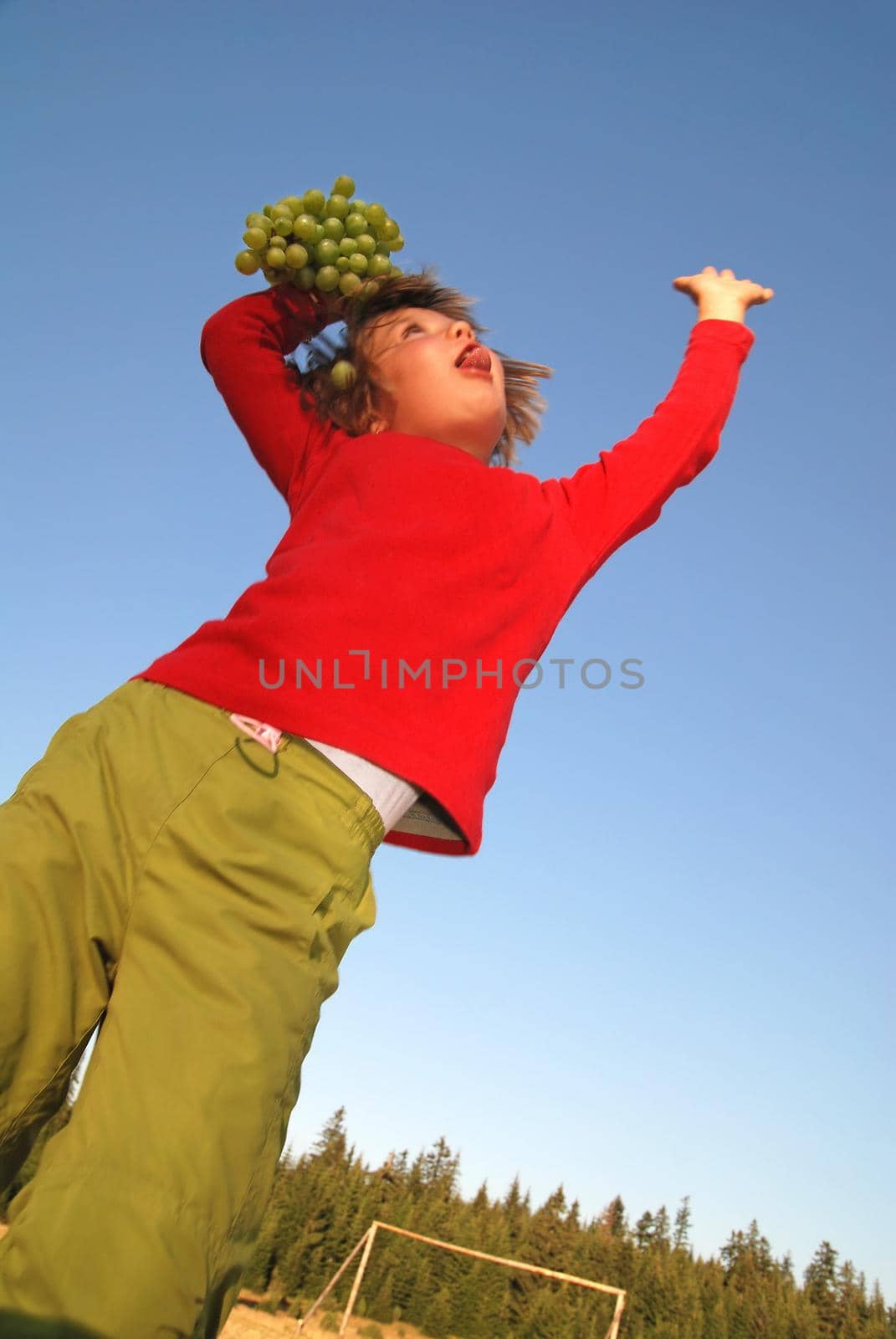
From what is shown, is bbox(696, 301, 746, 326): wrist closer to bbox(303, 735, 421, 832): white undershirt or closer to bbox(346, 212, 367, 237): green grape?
bbox(346, 212, 367, 237): green grape

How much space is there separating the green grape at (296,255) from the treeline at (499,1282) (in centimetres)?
2585

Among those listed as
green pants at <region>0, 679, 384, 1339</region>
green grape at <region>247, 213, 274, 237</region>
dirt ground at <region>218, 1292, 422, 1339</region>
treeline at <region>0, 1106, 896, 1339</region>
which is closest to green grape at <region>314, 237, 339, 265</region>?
green grape at <region>247, 213, 274, 237</region>

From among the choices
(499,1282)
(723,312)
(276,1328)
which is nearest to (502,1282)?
(499,1282)

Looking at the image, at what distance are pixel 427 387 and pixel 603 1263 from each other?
32.9 meters

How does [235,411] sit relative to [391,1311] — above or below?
above

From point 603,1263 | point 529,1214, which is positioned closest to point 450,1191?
point 529,1214

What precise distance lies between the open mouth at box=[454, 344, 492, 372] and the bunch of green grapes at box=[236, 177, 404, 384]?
278 mm

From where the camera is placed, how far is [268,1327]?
20.3m

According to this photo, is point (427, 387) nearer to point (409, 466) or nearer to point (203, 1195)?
point (409, 466)

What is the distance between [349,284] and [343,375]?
0.87 ft

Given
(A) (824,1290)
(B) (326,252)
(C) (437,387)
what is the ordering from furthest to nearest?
1. (A) (824,1290)
2. (B) (326,252)
3. (C) (437,387)

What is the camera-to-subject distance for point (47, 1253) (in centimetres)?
116

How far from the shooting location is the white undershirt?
5.54 ft

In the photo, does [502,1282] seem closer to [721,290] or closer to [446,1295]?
[446,1295]
